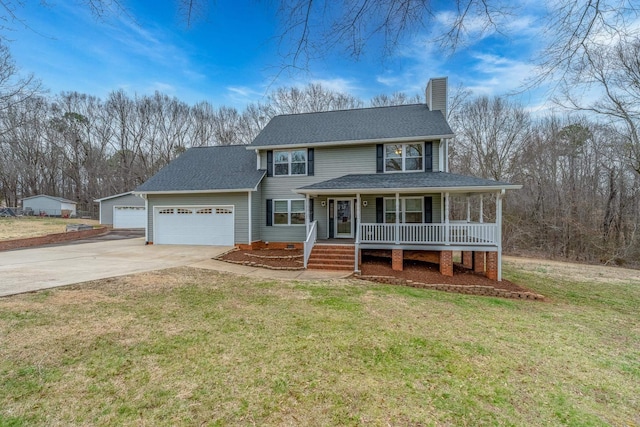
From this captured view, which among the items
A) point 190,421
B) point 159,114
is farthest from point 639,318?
point 159,114

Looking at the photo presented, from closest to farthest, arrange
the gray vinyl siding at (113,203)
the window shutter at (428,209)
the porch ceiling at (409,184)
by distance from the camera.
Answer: the porch ceiling at (409,184) < the window shutter at (428,209) < the gray vinyl siding at (113,203)

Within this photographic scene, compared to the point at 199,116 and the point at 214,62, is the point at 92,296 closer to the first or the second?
the point at 214,62

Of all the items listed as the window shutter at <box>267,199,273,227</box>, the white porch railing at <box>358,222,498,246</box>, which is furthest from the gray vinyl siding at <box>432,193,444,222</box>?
the window shutter at <box>267,199,273,227</box>

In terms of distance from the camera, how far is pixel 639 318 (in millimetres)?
6652

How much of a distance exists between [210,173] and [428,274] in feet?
39.3

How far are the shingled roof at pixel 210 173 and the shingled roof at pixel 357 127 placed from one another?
5.38 ft

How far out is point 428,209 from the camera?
1223 cm

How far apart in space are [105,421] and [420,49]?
4590 millimetres

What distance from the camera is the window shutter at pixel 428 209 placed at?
12.2 m

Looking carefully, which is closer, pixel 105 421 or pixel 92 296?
pixel 105 421

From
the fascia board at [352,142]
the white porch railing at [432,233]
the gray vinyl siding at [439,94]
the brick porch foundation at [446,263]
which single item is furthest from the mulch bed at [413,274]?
the gray vinyl siding at [439,94]

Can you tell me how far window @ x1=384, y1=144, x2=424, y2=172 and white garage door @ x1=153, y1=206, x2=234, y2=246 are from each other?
7.95 m

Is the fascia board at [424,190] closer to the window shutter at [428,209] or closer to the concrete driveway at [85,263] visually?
the window shutter at [428,209]

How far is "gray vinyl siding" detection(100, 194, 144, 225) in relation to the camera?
2384cm
